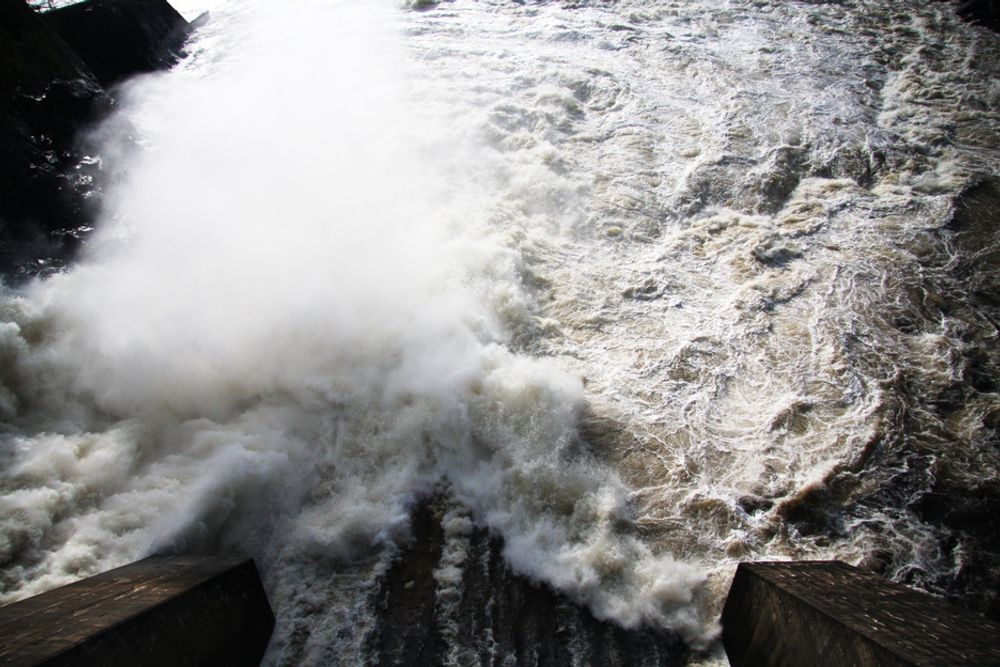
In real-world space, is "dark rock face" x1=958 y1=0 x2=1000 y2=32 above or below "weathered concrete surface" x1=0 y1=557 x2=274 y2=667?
below

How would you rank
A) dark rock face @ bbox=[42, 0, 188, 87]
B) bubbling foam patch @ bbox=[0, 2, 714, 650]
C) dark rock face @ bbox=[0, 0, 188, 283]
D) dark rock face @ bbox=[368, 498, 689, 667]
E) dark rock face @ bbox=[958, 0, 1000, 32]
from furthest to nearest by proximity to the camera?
dark rock face @ bbox=[958, 0, 1000, 32], dark rock face @ bbox=[42, 0, 188, 87], dark rock face @ bbox=[0, 0, 188, 283], bubbling foam patch @ bbox=[0, 2, 714, 650], dark rock face @ bbox=[368, 498, 689, 667]

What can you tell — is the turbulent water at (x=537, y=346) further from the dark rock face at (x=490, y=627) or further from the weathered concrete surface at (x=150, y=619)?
the weathered concrete surface at (x=150, y=619)

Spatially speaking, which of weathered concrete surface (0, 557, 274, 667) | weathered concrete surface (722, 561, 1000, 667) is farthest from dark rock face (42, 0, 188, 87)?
weathered concrete surface (722, 561, 1000, 667)

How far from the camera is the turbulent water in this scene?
4051 millimetres

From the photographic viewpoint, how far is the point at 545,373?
17.6 ft

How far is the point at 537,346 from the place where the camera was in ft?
19.1

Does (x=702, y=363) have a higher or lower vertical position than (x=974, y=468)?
higher

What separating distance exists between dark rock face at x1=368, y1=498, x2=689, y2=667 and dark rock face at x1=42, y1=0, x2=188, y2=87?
40.9ft

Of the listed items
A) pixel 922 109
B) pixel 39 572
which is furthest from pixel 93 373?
pixel 922 109

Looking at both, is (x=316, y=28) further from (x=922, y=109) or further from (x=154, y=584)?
(x=154, y=584)

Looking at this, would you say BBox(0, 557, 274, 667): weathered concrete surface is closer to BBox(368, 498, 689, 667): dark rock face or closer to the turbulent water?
the turbulent water

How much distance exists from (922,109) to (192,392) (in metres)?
12.1

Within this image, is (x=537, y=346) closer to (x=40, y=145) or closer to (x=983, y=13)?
(x=40, y=145)

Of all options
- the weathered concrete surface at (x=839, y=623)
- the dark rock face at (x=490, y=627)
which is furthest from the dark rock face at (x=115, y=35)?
the weathered concrete surface at (x=839, y=623)
